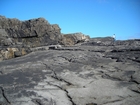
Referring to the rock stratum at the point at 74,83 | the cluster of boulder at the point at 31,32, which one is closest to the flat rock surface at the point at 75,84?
the rock stratum at the point at 74,83

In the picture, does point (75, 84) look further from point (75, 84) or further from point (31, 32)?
point (31, 32)

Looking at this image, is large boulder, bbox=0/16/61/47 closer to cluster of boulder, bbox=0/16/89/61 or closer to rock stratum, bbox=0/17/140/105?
cluster of boulder, bbox=0/16/89/61

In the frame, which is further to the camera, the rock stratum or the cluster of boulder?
the cluster of boulder

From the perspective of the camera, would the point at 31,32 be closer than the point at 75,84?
No

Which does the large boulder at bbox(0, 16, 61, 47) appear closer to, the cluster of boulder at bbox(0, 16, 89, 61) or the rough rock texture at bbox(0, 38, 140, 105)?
the cluster of boulder at bbox(0, 16, 89, 61)

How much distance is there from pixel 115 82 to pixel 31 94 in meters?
1.47

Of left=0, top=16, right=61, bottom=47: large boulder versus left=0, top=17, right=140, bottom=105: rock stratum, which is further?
left=0, top=16, right=61, bottom=47: large boulder

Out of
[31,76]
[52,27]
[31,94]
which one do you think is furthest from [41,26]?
[31,94]

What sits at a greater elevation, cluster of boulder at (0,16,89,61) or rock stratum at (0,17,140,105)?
cluster of boulder at (0,16,89,61)

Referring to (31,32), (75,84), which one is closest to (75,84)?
(75,84)

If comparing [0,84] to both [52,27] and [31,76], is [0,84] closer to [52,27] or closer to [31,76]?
[31,76]

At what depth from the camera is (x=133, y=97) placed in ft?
7.34

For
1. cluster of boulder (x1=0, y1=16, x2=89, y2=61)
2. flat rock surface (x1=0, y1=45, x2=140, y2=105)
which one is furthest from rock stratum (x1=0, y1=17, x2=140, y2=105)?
cluster of boulder (x1=0, y1=16, x2=89, y2=61)

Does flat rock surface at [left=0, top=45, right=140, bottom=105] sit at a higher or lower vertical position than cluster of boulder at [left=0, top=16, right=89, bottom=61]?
lower
